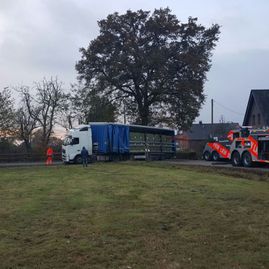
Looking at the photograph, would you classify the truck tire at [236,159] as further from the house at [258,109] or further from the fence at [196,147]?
the house at [258,109]

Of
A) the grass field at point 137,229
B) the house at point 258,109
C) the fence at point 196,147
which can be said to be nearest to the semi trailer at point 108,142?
the fence at point 196,147

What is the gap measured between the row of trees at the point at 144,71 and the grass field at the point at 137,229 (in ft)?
131

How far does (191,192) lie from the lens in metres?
15.9

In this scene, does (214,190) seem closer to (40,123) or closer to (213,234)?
(213,234)

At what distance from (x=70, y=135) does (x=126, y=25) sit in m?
19.7

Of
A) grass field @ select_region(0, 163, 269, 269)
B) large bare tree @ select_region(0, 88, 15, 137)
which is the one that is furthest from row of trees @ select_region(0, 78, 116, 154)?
grass field @ select_region(0, 163, 269, 269)

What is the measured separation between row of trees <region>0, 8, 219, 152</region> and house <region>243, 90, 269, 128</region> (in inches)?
274

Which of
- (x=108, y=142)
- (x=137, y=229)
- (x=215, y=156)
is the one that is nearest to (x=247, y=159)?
(x=215, y=156)

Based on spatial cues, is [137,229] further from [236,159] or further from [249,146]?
[236,159]

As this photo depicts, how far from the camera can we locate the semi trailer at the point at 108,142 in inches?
1641

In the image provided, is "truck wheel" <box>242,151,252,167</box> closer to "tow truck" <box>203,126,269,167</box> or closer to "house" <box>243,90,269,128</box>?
"tow truck" <box>203,126,269,167</box>

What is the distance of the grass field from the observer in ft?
25.2

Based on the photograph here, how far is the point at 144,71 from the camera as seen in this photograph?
181ft

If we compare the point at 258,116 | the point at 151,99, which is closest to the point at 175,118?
the point at 151,99
